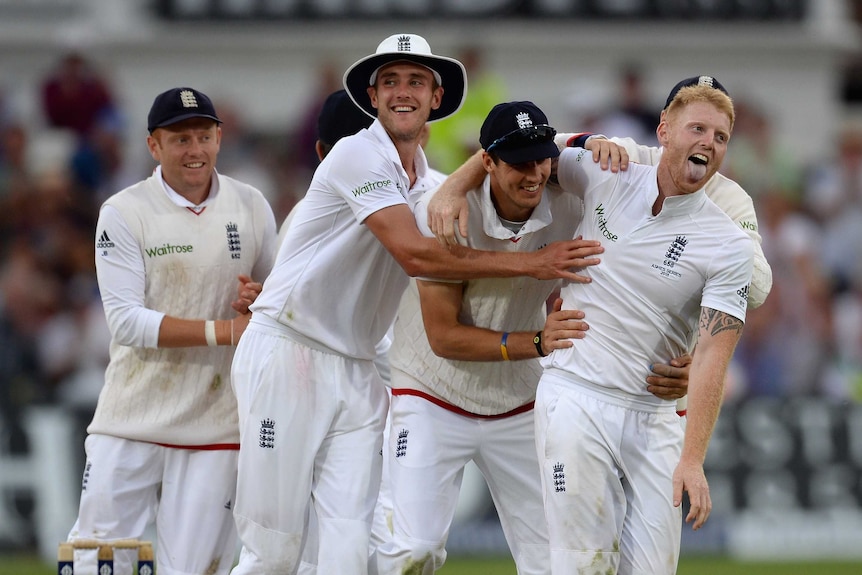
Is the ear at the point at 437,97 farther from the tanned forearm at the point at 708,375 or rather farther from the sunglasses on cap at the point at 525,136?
the tanned forearm at the point at 708,375

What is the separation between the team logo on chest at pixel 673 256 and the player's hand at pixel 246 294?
2.24 metres

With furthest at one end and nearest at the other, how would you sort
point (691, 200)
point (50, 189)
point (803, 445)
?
1. point (50, 189)
2. point (803, 445)
3. point (691, 200)

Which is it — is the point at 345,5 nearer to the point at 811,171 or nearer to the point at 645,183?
the point at 811,171

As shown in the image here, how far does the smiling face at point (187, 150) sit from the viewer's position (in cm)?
771

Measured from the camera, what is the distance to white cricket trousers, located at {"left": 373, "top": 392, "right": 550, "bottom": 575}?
727 centimetres

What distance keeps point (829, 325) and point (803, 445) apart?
7.28 ft

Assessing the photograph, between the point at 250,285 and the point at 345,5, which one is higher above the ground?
the point at 345,5

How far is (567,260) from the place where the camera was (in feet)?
22.4

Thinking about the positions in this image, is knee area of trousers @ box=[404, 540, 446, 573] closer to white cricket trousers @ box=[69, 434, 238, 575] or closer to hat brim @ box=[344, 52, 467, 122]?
white cricket trousers @ box=[69, 434, 238, 575]

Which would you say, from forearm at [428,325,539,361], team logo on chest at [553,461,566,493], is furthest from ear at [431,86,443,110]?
team logo on chest at [553,461,566,493]

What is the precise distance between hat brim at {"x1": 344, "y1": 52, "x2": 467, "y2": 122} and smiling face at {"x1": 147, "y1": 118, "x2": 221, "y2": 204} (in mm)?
808

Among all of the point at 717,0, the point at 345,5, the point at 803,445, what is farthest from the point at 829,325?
the point at 345,5

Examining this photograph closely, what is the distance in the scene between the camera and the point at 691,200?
6.67 metres

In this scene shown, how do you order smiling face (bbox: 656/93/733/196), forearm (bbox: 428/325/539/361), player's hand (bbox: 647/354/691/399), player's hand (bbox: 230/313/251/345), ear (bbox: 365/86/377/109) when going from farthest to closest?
1. player's hand (bbox: 230/313/251/345)
2. ear (bbox: 365/86/377/109)
3. forearm (bbox: 428/325/539/361)
4. player's hand (bbox: 647/354/691/399)
5. smiling face (bbox: 656/93/733/196)
